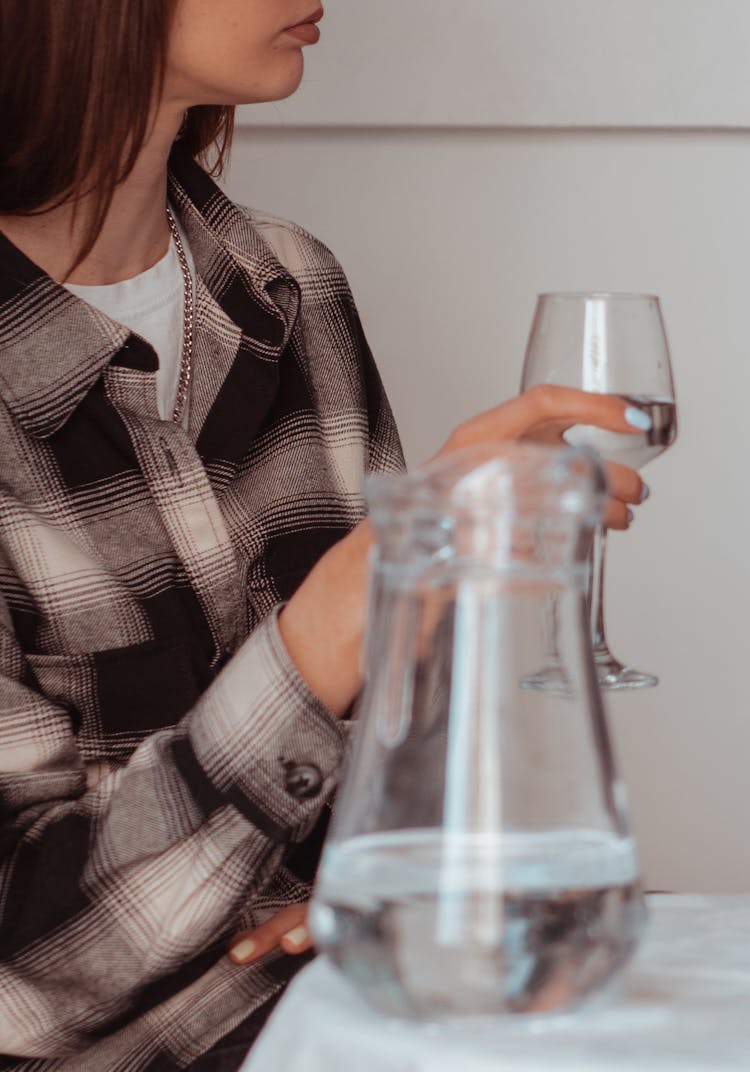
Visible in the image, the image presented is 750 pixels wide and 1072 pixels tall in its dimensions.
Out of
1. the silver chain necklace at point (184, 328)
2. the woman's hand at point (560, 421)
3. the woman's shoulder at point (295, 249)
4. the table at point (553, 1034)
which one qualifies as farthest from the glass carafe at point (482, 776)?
the woman's shoulder at point (295, 249)

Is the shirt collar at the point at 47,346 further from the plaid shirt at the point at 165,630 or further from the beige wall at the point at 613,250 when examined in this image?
the beige wall at the point at 613,250

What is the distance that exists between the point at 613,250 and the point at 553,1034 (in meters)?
1.06

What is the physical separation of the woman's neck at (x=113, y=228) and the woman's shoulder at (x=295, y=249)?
0.11 meters

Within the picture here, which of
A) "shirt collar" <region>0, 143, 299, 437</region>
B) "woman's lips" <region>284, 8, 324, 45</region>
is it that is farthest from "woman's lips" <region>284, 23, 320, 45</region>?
"shirt collar" <region>0, 143, 299, 437</region>

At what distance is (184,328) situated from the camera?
1.07 m

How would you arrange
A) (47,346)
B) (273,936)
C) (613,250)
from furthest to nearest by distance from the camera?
1. (613,250)
2. (47,346)
3. (273,936)

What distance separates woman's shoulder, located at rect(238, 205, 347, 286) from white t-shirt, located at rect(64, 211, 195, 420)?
0.10 m

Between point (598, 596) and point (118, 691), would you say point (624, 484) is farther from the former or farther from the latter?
point (118, 691)

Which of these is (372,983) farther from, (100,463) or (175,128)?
(175,128)

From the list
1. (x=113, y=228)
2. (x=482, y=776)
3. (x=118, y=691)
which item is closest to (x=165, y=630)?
(x=118, y=691)

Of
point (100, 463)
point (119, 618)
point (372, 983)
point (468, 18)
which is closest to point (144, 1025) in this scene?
point (119, 618)

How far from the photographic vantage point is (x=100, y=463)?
953 millimetres

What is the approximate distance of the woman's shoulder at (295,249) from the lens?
1.17 metres

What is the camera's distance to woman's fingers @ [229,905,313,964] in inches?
32.4
